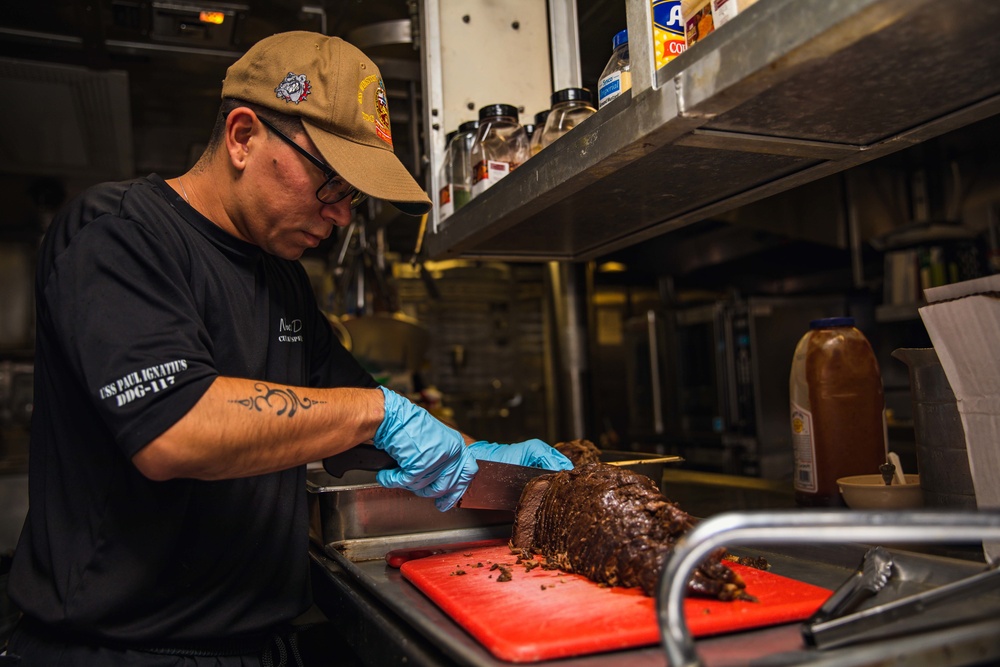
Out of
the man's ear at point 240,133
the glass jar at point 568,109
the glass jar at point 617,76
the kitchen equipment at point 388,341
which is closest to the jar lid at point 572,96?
the glass jar at point 568,109

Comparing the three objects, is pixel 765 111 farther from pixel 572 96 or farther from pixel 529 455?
pixel 529 455

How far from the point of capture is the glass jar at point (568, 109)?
1688 mm

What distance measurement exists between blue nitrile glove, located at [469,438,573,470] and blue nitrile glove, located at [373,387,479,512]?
27cm

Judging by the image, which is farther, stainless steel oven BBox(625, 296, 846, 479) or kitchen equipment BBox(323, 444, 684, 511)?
Answer: stainless steel oven BBox(625, 296, 846, 479)

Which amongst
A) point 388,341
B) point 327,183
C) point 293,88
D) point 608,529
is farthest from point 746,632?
point 388,341

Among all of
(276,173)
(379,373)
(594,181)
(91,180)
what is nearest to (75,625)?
(276,173)

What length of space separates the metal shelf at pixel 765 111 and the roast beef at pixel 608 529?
0.60 meters

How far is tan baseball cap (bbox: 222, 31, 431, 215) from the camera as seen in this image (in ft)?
4.60

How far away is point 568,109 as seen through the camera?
5.59 feet

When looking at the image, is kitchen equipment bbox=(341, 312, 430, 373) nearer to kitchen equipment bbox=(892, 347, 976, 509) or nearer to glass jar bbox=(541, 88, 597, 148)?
glass jar bbox=(541, 88, 597, 148)

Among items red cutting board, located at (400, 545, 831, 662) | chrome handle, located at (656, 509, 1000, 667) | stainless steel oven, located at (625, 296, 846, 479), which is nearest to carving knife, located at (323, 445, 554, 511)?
red cutting board, located at (400, 545, 831, 662)

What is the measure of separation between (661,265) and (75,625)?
5.84 m

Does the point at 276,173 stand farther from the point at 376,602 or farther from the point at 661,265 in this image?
the point at 661,265

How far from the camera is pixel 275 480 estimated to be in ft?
5.02
